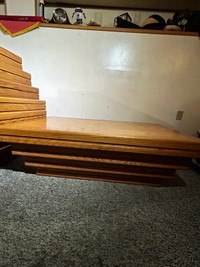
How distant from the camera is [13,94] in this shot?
80 cm

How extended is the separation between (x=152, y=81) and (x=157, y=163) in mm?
995

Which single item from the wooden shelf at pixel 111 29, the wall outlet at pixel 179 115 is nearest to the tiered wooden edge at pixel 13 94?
the wooden shelf at pixel 111 29

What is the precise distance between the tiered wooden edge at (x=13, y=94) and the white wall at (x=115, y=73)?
36 centimetres

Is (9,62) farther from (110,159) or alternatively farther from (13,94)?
(110,159)

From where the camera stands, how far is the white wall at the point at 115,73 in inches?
49.3

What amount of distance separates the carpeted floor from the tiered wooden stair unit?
88 mm

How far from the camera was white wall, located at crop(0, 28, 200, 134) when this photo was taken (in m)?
1.25

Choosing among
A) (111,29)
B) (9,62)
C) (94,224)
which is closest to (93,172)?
(94,224)

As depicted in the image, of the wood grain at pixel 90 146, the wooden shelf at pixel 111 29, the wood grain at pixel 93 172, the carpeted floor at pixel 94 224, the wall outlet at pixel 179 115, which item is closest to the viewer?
the carpeted floor at pixel 94 224

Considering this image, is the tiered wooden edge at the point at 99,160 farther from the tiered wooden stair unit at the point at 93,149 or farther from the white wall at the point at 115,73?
the white wall at the point at 115,73

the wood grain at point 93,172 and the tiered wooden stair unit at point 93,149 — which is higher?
the tiered wooden stair unit at point 93,149

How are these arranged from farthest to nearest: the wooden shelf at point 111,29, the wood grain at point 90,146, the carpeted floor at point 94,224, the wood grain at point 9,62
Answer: the wooden shelf at point 111,29 → the wood grain at point 9,62 → the wood grain at point 90,146 → the carpeted floor at point 94,224

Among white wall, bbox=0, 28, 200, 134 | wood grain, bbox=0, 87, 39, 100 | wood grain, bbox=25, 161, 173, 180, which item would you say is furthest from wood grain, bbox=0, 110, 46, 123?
white wall, bbox=0, 28, 200, 134

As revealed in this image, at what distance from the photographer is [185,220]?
0.54 metres
